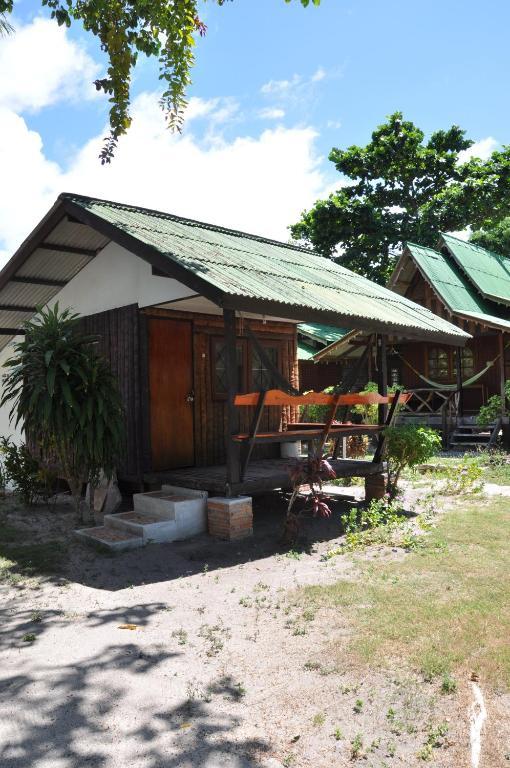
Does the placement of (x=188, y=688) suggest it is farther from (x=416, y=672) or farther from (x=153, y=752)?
(x=416, y=672)

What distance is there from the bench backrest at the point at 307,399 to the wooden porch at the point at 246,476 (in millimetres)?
985

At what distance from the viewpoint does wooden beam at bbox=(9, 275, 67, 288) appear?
32.7 feet

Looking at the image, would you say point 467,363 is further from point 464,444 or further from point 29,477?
point 29,477

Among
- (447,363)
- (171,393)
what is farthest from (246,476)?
(447,363)

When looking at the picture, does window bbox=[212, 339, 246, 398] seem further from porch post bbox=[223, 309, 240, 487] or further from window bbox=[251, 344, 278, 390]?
porch post bbox=[223, 309, 240, 487]

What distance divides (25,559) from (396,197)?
26886 millimetres

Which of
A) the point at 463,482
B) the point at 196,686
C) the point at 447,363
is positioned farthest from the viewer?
the point at 447,363

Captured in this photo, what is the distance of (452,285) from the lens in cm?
1911

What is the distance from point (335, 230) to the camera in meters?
28.4

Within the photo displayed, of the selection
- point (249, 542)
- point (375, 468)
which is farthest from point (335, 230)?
point (249, 542)

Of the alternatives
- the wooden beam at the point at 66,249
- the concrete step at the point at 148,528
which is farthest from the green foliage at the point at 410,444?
the wooden beam at the point at 66,249

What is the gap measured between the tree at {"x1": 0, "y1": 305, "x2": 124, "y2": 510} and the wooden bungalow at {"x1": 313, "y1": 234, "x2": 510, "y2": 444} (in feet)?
35.2

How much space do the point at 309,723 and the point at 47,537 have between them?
497cm

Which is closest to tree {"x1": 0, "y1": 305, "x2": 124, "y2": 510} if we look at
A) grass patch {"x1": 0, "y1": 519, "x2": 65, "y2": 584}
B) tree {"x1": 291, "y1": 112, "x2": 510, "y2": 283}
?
grass patch {"x1": 0, "y1": 519, "x2": 65, "y2": 584}
